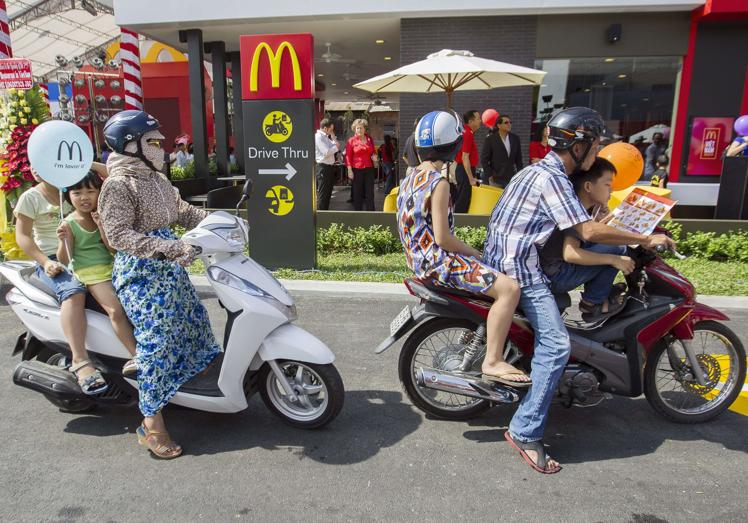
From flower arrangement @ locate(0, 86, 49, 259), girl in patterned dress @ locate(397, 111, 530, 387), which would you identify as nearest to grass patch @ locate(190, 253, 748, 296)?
flower arrangement @ locate(0, 86, 49, 259)

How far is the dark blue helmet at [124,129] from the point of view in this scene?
2.92 m

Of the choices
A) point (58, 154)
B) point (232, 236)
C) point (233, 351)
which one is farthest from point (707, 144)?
point (58, 154)

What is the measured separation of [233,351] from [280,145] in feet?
13.7

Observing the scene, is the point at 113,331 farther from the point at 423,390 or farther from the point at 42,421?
the point at 423,390

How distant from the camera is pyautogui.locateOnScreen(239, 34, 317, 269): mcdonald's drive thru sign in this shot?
21.6ft

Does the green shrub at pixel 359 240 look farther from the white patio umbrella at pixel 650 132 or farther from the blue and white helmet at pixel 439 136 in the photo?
the white patio umbrella at pixel 650 132

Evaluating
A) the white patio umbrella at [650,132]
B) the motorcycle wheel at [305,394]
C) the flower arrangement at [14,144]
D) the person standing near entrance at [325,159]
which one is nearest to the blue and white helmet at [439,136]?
the motorcycle wheel at [305,394]

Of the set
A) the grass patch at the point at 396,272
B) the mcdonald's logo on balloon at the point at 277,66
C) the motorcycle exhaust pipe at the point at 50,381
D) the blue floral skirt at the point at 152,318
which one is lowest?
the grass patch at the point at 396,272

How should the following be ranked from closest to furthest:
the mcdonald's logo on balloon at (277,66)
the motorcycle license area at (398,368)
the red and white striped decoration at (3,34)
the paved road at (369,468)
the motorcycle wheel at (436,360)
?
the paved road at (369,468) → the motorcycle license area at (398,368) → the motorcycle wheel at (436,360) → the mcdonald's logo on balloon at (277,66) → the red and white striped decoration at (3,34)

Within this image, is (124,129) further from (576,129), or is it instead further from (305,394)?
(576,129)

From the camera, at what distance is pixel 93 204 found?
331 cm

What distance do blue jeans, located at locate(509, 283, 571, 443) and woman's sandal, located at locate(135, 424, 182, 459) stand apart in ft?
6.21

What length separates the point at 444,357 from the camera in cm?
342

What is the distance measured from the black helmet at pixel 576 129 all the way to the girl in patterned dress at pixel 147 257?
2.05m
